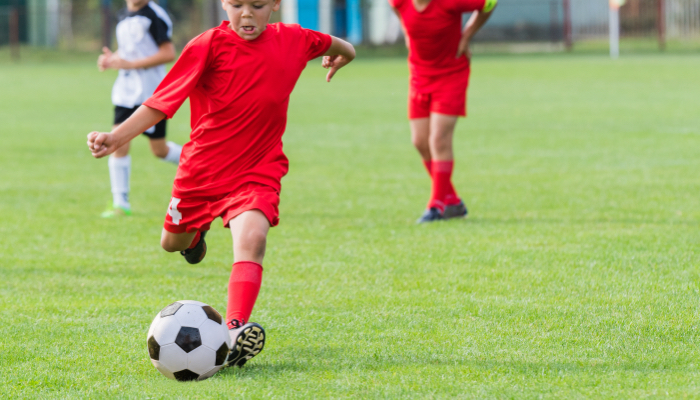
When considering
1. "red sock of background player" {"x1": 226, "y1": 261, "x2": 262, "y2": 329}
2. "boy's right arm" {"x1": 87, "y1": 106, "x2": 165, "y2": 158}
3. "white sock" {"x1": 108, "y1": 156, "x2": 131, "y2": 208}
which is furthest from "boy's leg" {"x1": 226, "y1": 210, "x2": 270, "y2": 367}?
"white sock" {"x1": 108, "y1": 156, "x2": 131, "y2": 208}

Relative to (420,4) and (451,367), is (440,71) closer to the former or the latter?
(420,4)

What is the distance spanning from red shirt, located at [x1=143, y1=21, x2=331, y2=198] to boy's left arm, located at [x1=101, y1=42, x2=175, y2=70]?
3.53 m

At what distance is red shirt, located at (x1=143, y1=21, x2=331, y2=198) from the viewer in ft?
13.4

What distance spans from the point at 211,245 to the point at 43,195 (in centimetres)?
310

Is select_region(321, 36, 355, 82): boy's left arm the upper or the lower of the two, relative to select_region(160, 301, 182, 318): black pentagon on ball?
upper

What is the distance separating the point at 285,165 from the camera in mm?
4312

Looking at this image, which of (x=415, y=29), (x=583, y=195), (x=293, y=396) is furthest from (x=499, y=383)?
(x=583, y=195)

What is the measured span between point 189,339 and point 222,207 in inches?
28.9

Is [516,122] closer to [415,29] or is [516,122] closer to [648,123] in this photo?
[648,123]

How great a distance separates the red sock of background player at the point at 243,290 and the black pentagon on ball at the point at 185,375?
32 cm

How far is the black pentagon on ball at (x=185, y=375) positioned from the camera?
3611 mm

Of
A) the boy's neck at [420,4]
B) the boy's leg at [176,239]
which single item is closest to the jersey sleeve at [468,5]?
the boy's neck at [420,4]

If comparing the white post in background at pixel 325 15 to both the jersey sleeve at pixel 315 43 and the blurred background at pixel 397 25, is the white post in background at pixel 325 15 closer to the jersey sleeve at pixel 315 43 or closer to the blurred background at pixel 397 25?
the blurred background at pixel 397 25

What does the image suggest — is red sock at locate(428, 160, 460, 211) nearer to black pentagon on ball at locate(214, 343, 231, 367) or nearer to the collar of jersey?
the collar of jersey
